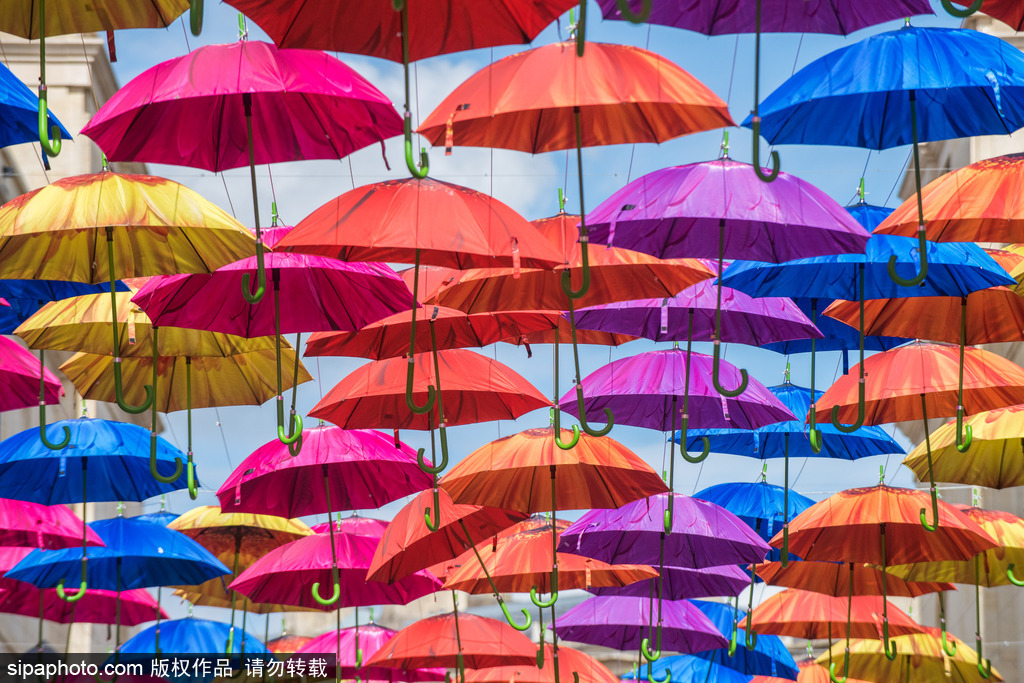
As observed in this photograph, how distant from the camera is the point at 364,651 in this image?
41.7 feet

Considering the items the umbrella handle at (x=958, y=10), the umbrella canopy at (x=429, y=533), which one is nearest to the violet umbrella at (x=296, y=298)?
the umbrella canopy at (x=429, y=533)

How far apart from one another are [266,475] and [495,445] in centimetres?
159

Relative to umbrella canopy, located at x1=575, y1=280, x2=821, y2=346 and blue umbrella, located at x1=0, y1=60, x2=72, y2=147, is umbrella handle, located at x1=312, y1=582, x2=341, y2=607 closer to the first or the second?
umbrella canopy, located at x1=575, y1=280, x2=821, y2=346

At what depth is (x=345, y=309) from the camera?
21.9 feet

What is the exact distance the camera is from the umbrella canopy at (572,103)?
5137 millimetres

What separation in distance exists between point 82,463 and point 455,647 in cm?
311

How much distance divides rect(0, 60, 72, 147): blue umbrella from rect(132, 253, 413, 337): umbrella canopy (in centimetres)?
98

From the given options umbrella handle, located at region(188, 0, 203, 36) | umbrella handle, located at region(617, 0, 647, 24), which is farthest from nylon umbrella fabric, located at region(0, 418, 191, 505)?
umbrella handle, located at region(617, 0, 647, 24)

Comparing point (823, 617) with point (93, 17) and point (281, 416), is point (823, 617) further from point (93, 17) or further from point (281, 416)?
point (93, 17)

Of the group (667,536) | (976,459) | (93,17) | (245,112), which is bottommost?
(667,536)

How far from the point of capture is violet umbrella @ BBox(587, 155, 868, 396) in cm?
614

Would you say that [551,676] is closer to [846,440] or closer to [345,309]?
[846,440]

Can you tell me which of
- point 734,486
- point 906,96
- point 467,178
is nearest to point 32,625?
point 467,178

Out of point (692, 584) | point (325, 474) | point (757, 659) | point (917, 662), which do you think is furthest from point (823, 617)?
point (325, 474)
